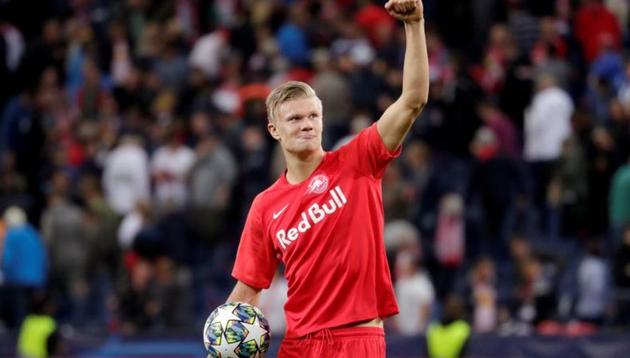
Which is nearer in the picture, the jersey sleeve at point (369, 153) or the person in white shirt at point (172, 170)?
the jersey sleeve at point (369, 153)

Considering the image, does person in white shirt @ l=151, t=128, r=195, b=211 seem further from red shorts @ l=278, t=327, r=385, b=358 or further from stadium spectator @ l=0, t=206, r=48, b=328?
red shorts @ l=278, t=327, r=385, b=358

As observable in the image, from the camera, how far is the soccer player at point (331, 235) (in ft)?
21.5

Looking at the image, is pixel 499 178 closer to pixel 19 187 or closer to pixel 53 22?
pixel 19 187

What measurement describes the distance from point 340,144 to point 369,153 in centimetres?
947

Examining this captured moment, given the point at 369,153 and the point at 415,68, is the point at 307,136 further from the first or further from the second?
the point at 415,68

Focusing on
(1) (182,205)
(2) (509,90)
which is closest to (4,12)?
(1) (182,205)

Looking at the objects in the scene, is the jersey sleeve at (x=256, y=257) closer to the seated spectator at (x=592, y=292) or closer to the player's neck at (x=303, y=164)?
the player's neck at (x=303, y=164)

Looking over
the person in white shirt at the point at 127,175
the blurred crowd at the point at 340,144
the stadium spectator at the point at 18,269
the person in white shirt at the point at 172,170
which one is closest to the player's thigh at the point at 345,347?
the blurred crowd at the point at 340,144

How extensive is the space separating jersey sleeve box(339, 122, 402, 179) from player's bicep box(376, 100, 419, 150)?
0.03 m

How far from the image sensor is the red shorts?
258 inches

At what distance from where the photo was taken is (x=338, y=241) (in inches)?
259

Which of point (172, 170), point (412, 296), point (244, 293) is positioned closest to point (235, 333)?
point (244, 293)

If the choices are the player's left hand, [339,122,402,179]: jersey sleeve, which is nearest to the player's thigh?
[339,122,402,179]: jersey sleeve

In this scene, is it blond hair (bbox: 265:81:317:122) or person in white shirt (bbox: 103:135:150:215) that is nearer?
blond hair (bbox: 265:81:317:122)
